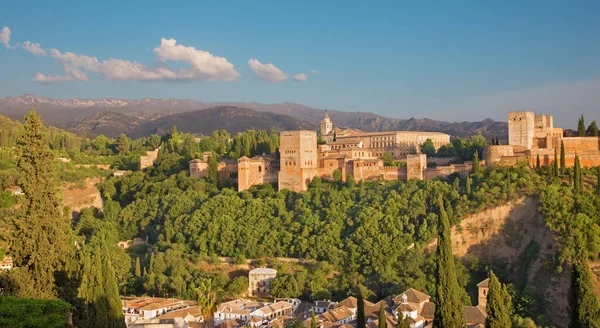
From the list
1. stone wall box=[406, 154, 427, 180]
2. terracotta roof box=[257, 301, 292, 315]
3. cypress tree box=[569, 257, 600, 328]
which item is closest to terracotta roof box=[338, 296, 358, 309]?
terracotta roof box=[257, 301, 292, 315]

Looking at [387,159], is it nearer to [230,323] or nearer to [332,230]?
[332,230]

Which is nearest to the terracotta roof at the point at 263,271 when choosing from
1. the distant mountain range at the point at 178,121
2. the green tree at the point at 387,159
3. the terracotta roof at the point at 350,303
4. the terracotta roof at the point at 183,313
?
the terracotta roof at the point at 350,303

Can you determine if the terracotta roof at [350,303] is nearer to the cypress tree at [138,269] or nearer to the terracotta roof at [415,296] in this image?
the terracotta roof at [415,296]

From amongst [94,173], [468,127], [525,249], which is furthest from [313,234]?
[468,127]

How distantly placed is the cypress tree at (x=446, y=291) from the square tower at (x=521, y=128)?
21.1 metres

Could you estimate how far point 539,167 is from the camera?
33594 millimetres

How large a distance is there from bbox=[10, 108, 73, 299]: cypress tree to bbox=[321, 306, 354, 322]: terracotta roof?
1396cm

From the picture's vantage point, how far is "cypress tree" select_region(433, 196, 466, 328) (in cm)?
1577

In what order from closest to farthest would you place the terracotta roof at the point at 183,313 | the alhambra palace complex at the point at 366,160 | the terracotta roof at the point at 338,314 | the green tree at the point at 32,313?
the green tree at the point at 32,313, the terracotta roof at the point at 183,313, the terracotta roof at the point at 338,314, the alhambra palace complex at the point at 366,160

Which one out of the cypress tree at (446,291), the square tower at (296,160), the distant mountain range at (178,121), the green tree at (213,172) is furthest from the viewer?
the distant mountain range at (178,121)

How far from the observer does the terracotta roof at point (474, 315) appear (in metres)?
24.3

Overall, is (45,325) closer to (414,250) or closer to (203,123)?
(414,250)

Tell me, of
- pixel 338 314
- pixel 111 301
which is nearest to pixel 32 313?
pixel 111 301

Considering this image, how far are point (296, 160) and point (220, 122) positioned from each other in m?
92.8
